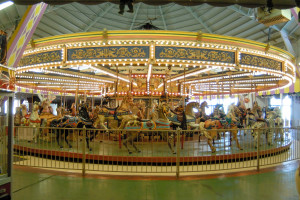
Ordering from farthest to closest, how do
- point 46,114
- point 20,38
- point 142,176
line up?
point 46,114, point 142,176, point 20,38

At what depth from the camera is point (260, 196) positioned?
357cm

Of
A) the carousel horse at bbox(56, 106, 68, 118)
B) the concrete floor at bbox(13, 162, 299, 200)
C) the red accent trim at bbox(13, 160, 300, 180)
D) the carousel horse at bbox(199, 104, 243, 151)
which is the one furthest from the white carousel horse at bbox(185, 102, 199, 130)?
the carousel horse at bbox(56, 106, 68, 118)

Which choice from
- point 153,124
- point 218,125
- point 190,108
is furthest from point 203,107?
point 153,124

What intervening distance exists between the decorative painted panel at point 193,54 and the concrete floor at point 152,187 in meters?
3.46

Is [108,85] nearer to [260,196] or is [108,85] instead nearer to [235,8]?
[235,8]

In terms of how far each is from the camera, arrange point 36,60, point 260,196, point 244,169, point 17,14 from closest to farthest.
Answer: point 260,196, point 244,169, point 36,60, point 17,14

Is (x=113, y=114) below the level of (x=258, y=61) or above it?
below

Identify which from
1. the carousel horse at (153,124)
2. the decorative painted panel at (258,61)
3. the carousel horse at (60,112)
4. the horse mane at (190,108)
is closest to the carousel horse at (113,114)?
the carousel horse at (153,124)

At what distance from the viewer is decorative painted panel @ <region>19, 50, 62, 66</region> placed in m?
6.91

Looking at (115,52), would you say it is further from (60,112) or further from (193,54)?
(60,112)

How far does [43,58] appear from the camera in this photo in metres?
7.15

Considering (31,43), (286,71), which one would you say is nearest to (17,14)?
(31,43)

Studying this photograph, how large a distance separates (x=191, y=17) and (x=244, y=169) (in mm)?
19284

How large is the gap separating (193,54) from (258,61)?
8.19 ft
